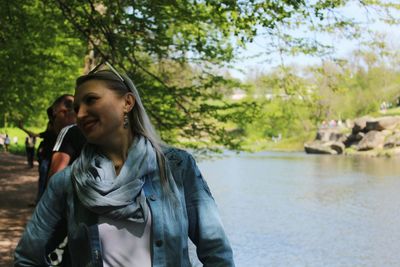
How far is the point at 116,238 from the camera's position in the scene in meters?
1.92

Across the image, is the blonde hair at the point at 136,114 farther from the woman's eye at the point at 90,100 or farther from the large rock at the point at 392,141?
the large rock at the point at 392,141

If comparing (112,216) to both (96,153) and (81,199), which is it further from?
(96,153)

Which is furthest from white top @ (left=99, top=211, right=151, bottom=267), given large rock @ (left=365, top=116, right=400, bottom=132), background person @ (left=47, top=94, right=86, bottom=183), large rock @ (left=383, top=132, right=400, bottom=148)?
large rock @ (left=365, top=116, right=400, bottom=132)

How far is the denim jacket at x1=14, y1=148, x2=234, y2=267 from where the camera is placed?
1959mm

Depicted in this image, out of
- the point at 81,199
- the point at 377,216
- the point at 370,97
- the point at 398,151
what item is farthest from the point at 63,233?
the point at 370,97

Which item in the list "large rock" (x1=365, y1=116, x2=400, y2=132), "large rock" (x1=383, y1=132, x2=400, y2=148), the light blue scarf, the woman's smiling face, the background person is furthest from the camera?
"large rock" (x1=365, y1=116, x2=400, y2=132)

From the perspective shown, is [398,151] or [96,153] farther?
[398,151]

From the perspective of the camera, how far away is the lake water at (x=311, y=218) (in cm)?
1434

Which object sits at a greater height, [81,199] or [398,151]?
[81,199]

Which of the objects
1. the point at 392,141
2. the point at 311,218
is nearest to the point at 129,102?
the point at 311,218

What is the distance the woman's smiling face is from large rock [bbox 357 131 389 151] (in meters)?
56.6

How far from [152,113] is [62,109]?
22.4ft

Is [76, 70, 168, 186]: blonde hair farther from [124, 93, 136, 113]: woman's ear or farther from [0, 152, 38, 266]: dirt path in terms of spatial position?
[0, 152, 38, 266]: dirt path

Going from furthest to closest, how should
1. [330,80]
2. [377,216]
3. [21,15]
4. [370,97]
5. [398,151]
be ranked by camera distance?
[370,97] → [398,151] → [377,216] → [21,15] → [330,80]
